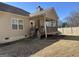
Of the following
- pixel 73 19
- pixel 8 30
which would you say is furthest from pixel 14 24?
pixel 73 19

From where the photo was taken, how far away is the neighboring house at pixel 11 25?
1431cm

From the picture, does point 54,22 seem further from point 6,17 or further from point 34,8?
point 6,17

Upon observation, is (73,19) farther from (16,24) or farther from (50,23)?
(16,24)

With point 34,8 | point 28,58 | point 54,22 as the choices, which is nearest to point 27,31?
point 54,22

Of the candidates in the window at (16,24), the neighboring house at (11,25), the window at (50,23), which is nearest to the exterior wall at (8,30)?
the neighboring house at (11,25)

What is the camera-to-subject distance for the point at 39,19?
20297 millimetres

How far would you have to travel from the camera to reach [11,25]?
15.4m

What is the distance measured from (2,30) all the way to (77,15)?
28368mm

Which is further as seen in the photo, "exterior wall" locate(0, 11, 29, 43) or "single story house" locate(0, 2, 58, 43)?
"single story house" locate(0, 2, 58, 43)

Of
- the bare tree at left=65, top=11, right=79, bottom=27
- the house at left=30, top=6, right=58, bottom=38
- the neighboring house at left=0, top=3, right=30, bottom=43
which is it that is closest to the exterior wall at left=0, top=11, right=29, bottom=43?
the neighboring house at left=0, top=3, right=30, bottom=43

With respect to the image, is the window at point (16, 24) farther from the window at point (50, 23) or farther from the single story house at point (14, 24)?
the window at point (50, 23)

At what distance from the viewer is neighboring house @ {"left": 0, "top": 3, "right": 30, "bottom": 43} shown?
14.3 metres

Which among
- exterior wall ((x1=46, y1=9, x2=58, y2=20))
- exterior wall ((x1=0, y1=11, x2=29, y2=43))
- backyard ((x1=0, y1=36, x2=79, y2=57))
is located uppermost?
exterior wall ((x1=46, y1=9, x2=58, y2=20))

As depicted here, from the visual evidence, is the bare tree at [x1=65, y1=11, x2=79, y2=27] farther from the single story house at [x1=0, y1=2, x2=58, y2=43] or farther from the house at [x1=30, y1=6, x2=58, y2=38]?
the single story house at [x1=0, y1=2, x2=58, y2=43]
